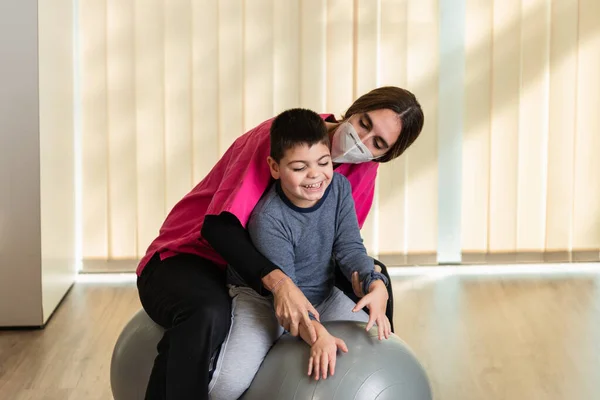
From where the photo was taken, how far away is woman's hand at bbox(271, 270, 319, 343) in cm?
220

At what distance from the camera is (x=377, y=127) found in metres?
2.44

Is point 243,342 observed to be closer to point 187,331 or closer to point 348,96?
point 187,331

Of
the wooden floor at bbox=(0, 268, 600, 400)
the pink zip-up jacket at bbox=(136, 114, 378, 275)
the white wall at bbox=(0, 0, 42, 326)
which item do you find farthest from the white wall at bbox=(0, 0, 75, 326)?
the pink zip-up jacket at bbox=(136, 114, 378, 275)

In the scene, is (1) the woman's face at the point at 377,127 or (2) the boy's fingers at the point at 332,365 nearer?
(2) the boy's fingers at the point at 332,365

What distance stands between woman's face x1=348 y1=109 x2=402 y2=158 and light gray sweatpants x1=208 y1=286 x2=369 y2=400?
0.47 metres

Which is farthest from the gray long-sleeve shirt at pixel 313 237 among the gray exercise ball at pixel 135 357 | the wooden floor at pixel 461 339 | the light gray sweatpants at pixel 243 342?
the wooden floor at pixel 461 339

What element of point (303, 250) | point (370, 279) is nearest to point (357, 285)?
point (370, 279)

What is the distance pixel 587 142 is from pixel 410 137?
2.16m

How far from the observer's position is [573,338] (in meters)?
3.46

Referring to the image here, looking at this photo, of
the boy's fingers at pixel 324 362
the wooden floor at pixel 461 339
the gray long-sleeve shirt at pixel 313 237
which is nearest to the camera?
the boy's fingers at pixel 324 362

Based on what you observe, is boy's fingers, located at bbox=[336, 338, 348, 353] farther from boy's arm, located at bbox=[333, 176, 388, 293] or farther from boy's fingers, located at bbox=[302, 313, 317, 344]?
boy's arm, located at bbox=[333, 176, 388, 293]

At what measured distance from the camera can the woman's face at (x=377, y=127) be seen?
2439mm

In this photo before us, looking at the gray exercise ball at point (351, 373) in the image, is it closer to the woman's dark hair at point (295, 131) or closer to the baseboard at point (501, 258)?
the woman's dark hair at point (295, 131)

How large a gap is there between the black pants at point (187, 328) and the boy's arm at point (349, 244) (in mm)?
297
